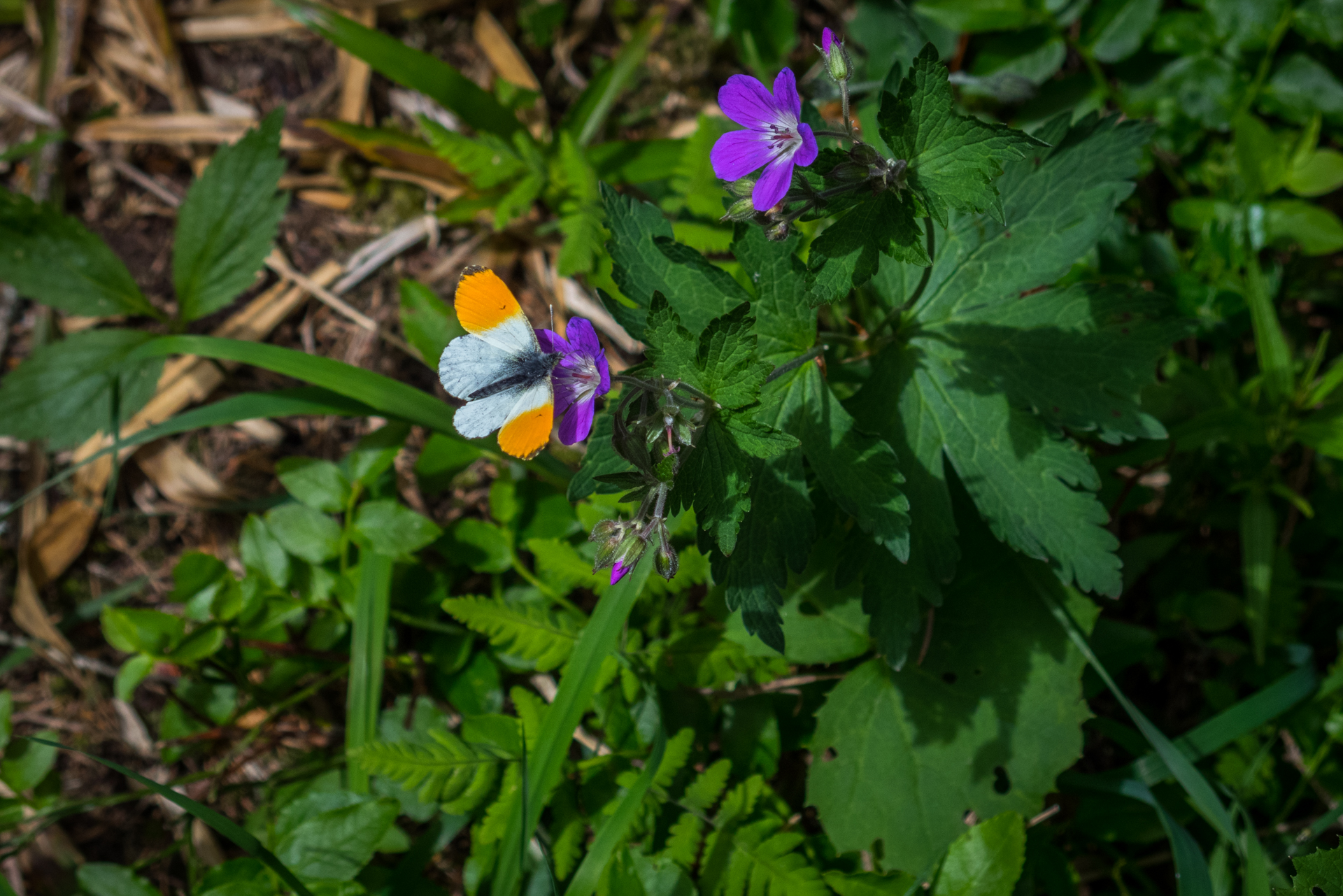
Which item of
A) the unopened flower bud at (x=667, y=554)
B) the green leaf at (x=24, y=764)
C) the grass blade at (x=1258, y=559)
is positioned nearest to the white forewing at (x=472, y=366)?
the unopened flower bud at (x=667, y=554)

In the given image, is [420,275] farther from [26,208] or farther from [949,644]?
[949,644]

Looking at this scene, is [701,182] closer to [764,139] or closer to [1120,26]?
[764,139]

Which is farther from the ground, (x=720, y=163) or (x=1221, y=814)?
(x=720, y=163)

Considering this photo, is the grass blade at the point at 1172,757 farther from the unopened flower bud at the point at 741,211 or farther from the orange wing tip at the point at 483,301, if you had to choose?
the orange wing tip at the point at 483,301

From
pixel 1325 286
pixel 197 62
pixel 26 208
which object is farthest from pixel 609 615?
pixel 197 62

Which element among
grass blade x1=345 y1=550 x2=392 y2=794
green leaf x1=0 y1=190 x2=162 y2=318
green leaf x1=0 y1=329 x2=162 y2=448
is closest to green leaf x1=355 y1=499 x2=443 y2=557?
grass blade x1=345 y1=550 x2=392 y2=794
